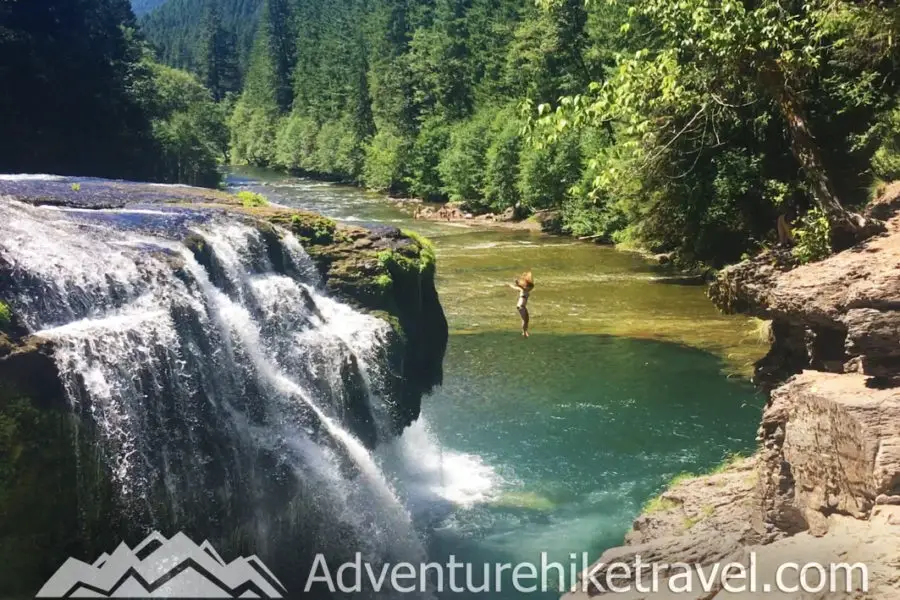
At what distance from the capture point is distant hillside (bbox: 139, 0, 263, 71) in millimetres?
125562

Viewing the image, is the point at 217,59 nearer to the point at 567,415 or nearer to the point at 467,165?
the point at 467,165

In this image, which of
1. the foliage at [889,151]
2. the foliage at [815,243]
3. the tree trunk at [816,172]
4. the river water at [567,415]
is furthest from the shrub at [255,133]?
the foliage at [815,243]

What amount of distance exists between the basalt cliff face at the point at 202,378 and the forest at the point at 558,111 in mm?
5019

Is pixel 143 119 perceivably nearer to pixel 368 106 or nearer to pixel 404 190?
pixel 404 190

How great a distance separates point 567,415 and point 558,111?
9730 mm

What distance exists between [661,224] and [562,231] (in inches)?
641

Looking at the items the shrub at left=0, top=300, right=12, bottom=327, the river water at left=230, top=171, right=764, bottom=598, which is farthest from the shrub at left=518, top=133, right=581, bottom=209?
the shrub at left=0, top=300, right=12, bottom=327

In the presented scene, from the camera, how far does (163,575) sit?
31.9 ft

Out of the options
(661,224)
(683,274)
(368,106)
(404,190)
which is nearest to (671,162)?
(661,224)

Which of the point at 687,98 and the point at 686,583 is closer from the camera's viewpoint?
the point at 686,583

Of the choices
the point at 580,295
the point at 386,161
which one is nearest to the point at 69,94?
the point at 580,295

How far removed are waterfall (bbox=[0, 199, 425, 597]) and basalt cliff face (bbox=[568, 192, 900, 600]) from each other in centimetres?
482

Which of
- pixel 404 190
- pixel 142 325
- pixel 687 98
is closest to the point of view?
pixel 142 325

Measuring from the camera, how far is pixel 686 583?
7.66 meters
